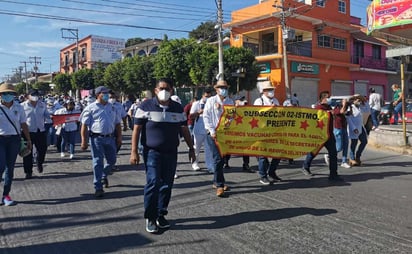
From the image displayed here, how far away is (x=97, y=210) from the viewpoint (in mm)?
5777

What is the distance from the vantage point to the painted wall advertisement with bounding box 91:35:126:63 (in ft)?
227

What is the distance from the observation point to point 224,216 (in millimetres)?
5352

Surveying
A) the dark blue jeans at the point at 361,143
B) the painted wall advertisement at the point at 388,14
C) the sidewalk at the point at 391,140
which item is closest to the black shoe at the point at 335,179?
the dark blue jeans at the point at 361,143

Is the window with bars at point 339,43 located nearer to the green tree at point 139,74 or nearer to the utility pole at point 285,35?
the utility pole at point 285,35

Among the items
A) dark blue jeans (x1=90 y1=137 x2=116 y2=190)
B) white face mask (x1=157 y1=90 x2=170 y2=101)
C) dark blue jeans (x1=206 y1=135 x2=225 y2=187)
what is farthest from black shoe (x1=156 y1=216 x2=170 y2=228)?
dark blue jeans (x1=90 y1=137 x2=116 y2=190)

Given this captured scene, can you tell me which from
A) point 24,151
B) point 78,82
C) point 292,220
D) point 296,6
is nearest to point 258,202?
point 292,220

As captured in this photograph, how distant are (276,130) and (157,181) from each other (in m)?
3.25

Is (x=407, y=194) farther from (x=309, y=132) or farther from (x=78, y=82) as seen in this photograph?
(x=78, y=82)

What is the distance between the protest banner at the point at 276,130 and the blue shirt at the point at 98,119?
6.90 ft

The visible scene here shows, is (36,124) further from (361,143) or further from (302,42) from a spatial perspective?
(302,42)

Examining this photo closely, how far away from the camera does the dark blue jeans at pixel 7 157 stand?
6188mm

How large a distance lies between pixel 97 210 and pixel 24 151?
85.5 inches

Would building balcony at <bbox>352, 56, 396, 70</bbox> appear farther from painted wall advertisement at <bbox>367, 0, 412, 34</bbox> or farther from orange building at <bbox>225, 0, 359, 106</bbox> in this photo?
painted wall advertisement at <bbox>367, 0, 412, 34</bbox>

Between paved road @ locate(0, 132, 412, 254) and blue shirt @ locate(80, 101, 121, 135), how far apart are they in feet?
3.76
